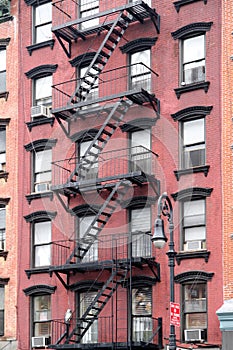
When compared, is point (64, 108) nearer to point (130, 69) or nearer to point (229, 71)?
point (130, 69)

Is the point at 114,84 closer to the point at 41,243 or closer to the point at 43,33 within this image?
the point at 43,33

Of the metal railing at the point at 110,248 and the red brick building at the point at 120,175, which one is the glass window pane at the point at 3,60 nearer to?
the red brick building at the point at 120,175

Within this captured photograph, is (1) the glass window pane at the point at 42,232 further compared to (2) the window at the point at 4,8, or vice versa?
(2) the window at the point at 4,8

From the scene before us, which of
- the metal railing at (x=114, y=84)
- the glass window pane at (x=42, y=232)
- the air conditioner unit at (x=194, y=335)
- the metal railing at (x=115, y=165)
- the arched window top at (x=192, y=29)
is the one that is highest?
the arched window top at (x=192, y=29)

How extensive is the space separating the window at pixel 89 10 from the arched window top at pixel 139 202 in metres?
8.43

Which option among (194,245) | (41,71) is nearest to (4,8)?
(41,71)

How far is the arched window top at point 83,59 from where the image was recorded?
36.4 meters

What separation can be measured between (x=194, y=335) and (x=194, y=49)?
11309 mm


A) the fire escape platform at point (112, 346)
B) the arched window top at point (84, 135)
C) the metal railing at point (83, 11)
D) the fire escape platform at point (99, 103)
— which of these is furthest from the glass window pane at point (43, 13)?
the fire escape platform at point (112, 346)

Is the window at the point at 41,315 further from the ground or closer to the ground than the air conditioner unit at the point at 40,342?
further from the ground

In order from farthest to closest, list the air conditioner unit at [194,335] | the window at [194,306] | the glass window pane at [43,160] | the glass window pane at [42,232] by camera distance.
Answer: the glass window pane at [43,160] → the glass window pane at [42,232] → the window at [194,306] → the air conditioner unit at [194,335]

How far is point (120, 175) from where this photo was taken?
108 feet

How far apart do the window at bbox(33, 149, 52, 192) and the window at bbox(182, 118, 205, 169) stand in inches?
265

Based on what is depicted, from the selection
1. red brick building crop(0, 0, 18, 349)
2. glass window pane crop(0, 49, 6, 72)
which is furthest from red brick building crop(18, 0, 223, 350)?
glass window pane crop(0, 49, 6, 72)
